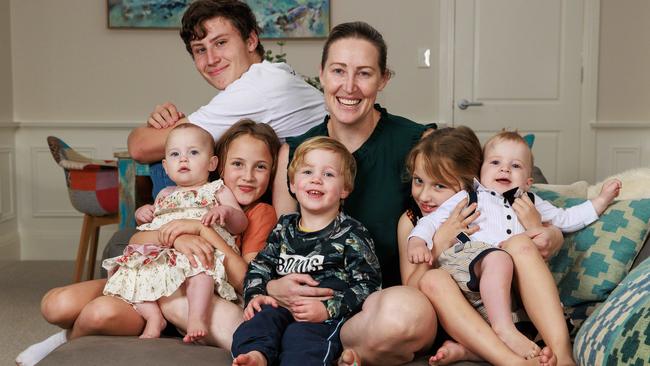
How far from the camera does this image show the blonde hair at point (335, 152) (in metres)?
2.02

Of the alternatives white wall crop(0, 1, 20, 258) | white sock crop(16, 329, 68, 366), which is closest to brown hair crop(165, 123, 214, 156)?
white sock crop(16, 329, 68, 366)

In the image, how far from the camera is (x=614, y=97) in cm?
560

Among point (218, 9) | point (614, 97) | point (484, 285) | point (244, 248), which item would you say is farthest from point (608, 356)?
point (614, 97)

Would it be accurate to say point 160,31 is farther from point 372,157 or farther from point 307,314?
point 307,314

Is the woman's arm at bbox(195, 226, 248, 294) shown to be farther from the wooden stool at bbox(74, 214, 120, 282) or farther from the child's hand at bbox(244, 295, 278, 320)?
the wooden stool at bbox(74, 214, 120, 282)

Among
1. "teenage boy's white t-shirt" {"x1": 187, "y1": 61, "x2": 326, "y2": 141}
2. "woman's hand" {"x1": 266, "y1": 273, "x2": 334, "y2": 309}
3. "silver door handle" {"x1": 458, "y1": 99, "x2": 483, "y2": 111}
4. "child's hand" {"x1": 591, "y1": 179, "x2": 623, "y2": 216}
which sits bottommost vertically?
"woman's hand" {"x1": 266, "y1": 273, "x2": 334, "y2": 309}

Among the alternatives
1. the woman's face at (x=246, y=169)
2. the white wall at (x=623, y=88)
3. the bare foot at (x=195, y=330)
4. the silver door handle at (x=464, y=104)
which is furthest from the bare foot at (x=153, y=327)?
the white wall at (x=623, y=88)

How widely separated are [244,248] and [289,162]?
0.93 feet

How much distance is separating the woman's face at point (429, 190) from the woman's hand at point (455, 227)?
0.26ft

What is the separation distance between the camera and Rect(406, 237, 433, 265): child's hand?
1.88 m

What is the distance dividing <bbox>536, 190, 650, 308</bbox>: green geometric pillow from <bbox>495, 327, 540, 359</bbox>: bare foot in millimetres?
356

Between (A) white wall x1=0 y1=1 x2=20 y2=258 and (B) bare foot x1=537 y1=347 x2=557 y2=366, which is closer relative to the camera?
(B) bare foot x1=537 y1=347 x2=557 y2=366

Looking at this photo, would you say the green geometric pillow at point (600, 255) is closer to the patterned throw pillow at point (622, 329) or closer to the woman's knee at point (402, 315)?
the patterned throw pillow at point (622, 329)

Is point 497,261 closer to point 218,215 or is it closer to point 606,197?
point 606,197
